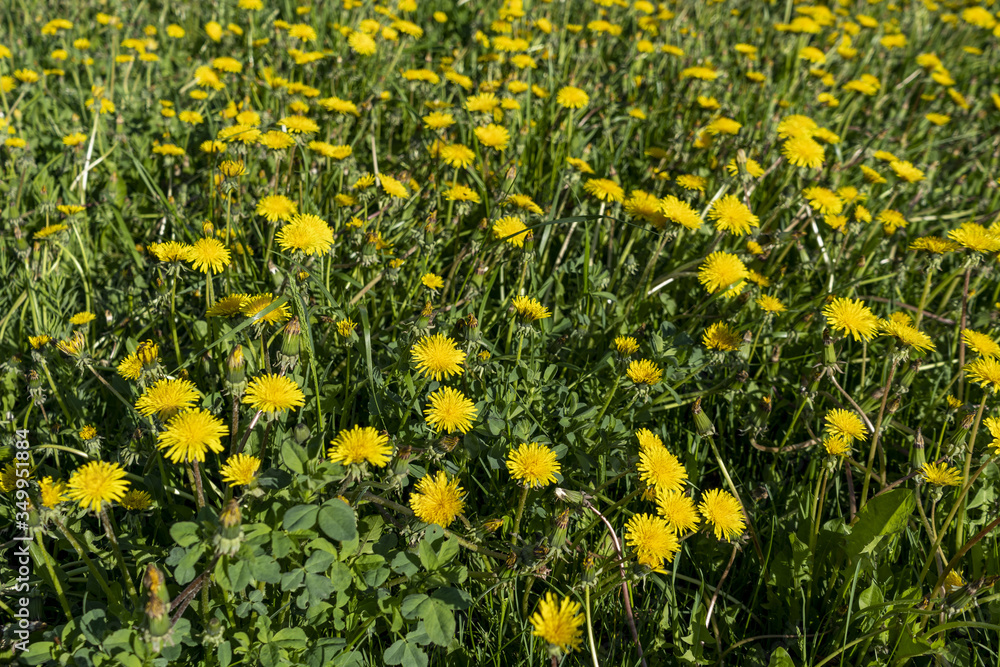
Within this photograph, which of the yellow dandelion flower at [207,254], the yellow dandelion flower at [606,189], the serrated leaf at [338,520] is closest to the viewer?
the serrated leaf at [338,520]

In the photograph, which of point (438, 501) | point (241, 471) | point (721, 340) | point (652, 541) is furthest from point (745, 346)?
point (241, 471)

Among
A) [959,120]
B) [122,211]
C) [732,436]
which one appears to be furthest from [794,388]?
[959,120]

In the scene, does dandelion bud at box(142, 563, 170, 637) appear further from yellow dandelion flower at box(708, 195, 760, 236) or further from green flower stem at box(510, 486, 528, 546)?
yellow dandelion flower at box(708, 195, 760, 236)

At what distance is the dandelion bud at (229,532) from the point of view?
1104 mm

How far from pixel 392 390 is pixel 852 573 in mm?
1237

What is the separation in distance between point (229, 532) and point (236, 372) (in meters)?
0.38

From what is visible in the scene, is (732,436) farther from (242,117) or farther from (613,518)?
(242,117)

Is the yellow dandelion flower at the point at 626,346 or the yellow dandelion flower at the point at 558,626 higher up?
the yellow dandelion flower at the point at 626,346

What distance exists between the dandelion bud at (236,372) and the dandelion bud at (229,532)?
1.10 ft

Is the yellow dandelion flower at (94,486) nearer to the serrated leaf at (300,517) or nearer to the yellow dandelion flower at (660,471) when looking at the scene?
the serrated leaf at (300,517)

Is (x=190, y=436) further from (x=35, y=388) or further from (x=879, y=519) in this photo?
(x=879, y=519)

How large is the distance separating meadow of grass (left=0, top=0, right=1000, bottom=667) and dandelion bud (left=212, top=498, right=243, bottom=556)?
0.06m

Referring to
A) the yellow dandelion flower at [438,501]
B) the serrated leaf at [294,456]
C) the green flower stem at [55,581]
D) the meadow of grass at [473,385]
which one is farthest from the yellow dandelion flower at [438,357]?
the green flower stem at [55,581]

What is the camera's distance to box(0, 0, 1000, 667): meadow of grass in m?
1.31
